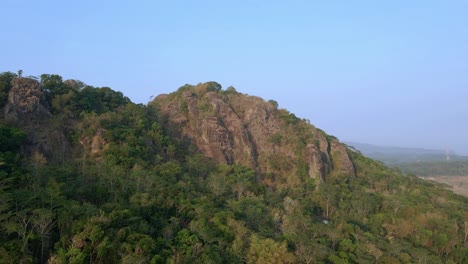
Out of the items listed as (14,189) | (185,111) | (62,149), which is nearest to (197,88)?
(185,111)

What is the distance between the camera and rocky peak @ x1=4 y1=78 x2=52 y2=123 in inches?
1442

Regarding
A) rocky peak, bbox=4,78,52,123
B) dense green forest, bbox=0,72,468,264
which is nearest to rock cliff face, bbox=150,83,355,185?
dense green forest, bbox=0,72,468,264

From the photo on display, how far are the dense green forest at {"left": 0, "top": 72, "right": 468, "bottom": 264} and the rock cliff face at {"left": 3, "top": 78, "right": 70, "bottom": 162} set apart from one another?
19 cm

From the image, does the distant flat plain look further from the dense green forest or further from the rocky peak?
Answer: the rocky peak

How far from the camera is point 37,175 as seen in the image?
28.4 m

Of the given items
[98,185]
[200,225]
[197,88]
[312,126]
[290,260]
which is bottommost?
[290,260]

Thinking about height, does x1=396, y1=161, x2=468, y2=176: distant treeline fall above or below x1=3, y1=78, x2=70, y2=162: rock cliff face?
below

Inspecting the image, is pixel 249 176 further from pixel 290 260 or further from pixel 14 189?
pixel 14 189

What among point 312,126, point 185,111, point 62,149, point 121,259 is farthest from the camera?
point 312,126

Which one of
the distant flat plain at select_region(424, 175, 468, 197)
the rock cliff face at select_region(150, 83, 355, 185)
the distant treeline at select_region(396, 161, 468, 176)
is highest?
the rock cliff face at select_region(150, 83, 355, 185)

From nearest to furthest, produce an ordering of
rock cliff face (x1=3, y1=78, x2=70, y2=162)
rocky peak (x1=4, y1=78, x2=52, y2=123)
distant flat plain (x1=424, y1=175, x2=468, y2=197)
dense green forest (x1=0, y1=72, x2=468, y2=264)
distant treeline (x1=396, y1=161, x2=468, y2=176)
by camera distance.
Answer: dense green forest (x1=0, y1=72, x2=468, y2=264), rock cliff face (x1=3, y1=78, x2=70, y2=162), rocky peak (x1=4, y1=78, x2=52, y2=123), distant flat plain (x1=424, y1=175, x2=468, y2=197), distant treeline (x1=396, y1=161, x2=468, y2=176)

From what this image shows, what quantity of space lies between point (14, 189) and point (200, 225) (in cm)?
1320

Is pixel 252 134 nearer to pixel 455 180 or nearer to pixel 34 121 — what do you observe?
pixel 34 121

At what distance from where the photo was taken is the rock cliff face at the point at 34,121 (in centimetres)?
3612
